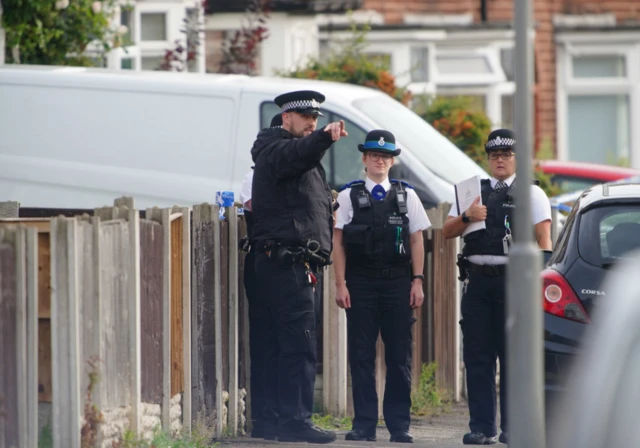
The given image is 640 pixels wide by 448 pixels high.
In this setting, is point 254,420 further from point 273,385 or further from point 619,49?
point 619,49

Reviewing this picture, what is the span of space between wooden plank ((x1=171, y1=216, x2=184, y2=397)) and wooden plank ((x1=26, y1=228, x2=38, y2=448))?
145cm

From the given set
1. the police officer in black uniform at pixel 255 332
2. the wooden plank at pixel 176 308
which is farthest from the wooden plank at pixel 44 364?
the police officer in black uniform at pixel 255 332

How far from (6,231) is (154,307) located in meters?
1.34

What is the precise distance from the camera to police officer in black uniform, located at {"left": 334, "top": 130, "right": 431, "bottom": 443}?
8.25 meters

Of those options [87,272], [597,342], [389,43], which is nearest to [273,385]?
[87,272]

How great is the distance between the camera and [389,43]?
25.6 metres

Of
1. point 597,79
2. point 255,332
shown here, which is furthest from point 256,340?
point 597,79

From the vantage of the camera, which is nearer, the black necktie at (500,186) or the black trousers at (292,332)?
the black trousers at (292,332)

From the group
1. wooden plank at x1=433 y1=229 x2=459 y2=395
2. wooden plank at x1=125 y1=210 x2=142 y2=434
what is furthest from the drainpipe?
wooden plank at x1=125 y1=210 x2=142 y2=434

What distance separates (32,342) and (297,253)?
81.2 inches

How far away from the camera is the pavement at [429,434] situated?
26.6ft

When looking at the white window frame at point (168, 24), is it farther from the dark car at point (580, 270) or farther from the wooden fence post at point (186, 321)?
the dark car at point (580, 270)

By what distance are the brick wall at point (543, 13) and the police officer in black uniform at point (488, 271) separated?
18916mm

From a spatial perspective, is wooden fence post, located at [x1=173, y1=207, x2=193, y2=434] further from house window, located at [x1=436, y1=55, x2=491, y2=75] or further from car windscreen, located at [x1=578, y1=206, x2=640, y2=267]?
house window, located at [x1=436, y1=55, x2=491, y2=75]
